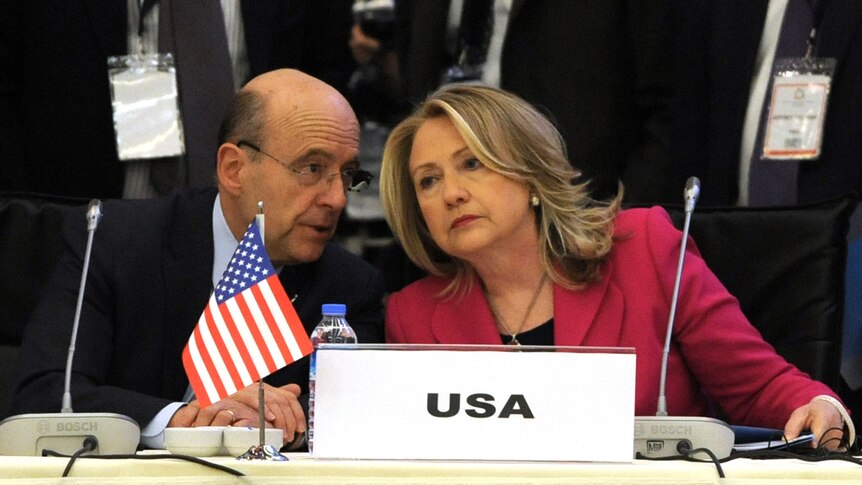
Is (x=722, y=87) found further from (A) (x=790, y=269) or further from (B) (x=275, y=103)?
(B) (x=275, y=103)

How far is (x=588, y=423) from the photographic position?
228 cm

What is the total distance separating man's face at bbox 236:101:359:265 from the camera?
3.46 meters

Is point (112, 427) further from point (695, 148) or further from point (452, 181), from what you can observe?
point (695, 148)

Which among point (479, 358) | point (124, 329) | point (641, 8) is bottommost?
point (124, 329)

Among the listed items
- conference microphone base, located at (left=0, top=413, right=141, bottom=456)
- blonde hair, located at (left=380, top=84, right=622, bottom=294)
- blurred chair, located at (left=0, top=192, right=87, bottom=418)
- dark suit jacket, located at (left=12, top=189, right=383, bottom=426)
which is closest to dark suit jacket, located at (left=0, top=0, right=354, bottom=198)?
blurred chair, located at (left=0, top=192, right=87, bottom=418)

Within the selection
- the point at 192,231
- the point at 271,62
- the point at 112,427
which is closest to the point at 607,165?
the point at 271,62

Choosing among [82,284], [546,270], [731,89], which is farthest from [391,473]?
[731,89]

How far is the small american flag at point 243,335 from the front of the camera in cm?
255

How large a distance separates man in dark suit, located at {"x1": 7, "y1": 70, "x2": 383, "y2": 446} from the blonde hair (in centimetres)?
14

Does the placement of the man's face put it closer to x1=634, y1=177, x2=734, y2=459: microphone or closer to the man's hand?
the man's hand

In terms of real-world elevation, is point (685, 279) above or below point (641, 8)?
below

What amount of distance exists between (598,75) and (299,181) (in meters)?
1.27

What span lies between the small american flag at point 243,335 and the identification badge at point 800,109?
2037 millimetres

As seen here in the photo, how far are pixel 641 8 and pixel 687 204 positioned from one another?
1440 mm
